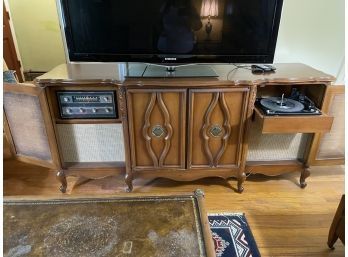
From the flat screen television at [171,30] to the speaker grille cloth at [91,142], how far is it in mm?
373

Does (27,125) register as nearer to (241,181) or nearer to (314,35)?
(241,181)

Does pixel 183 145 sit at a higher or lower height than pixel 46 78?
lower

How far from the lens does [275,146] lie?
152 cm

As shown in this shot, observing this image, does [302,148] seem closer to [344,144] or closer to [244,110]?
[344,144]

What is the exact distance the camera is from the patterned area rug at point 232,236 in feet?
3.92

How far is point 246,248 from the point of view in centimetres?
121

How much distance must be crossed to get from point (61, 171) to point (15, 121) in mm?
382

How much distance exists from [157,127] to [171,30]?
1.64 feet

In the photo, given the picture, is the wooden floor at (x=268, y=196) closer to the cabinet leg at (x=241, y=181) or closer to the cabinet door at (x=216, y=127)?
the cabinet leg at (x=241, y=181)

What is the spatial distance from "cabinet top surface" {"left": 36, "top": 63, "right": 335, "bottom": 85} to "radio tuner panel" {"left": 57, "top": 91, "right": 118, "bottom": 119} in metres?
0.08

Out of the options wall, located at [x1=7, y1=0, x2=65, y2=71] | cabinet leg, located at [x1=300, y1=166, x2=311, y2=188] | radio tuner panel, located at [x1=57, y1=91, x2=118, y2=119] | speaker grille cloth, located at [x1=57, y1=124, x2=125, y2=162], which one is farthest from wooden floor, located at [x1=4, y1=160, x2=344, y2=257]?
wall, located at [x1=7, y1=0, x2=65, y2=71]

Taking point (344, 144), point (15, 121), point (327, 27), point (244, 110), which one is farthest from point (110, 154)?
point (327, 27)

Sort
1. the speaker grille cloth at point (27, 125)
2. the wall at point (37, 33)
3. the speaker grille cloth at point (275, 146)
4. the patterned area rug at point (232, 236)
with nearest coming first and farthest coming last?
the patterned area rug at point (232, 236)
the speaker grille cloth at point (27, 125)
the speaker grille cloth at point (275, 146)
the wall at point (37, 33)

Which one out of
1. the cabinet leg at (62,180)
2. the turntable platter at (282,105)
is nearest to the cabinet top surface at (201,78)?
the turntable platter at (282,105)
